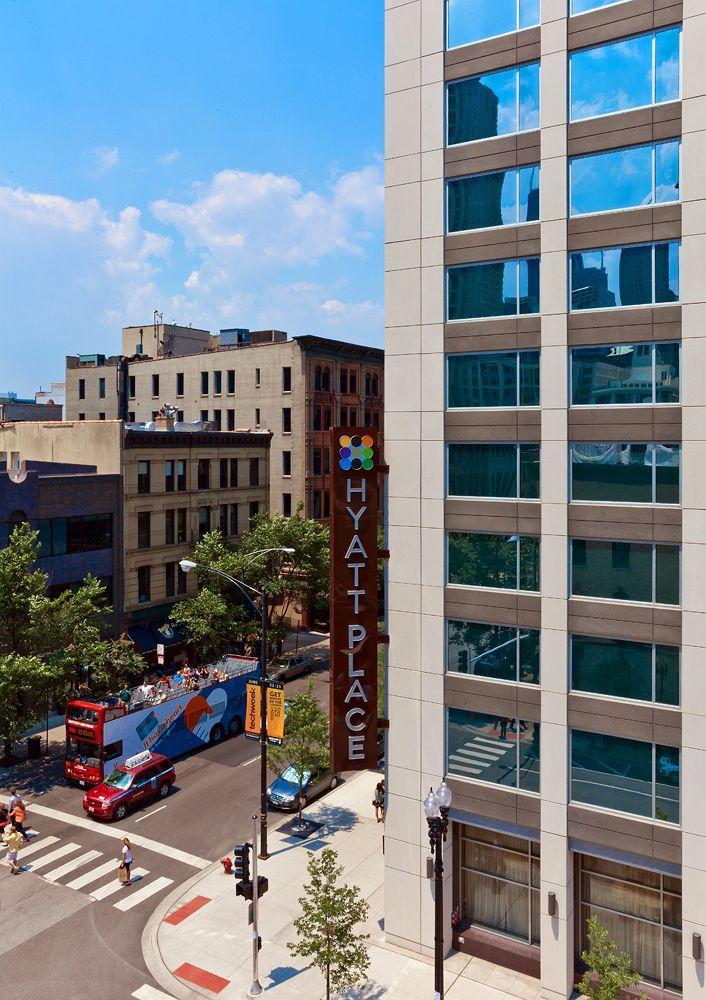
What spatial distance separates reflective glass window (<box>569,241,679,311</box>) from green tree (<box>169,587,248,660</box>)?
32.6 metres

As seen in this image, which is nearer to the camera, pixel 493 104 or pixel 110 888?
pixel 493 104

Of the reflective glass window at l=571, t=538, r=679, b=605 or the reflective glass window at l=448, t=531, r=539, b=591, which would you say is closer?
the reflective glass window at l=571, t=538, r=679, b=605

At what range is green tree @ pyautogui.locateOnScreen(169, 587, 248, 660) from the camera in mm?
46188

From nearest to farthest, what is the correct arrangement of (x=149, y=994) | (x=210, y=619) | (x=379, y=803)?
(x=149, y=994)
(x=379, y=803)
(x=210, y=619)

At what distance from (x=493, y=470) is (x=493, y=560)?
2.36 metres

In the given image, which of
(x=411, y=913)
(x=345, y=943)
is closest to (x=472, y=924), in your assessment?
(x=411, y=913)

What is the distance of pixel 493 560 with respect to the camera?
20234 mm

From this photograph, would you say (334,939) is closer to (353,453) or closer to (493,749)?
(493,749)

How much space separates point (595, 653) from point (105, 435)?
36355 mm

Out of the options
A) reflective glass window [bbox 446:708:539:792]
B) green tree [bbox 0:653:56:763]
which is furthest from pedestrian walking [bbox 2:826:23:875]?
reflective glass window [bbox 446:708:539:792]

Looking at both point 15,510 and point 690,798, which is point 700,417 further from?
point 15,510

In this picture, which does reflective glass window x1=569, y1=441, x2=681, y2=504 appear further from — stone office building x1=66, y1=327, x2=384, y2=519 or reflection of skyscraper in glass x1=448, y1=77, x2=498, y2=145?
stone office building x1=66, y1=327, x2=384, y2=519

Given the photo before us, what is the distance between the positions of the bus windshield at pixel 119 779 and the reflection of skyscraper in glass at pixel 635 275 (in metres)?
25.4

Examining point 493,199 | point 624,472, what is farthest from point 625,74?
point 624,472
